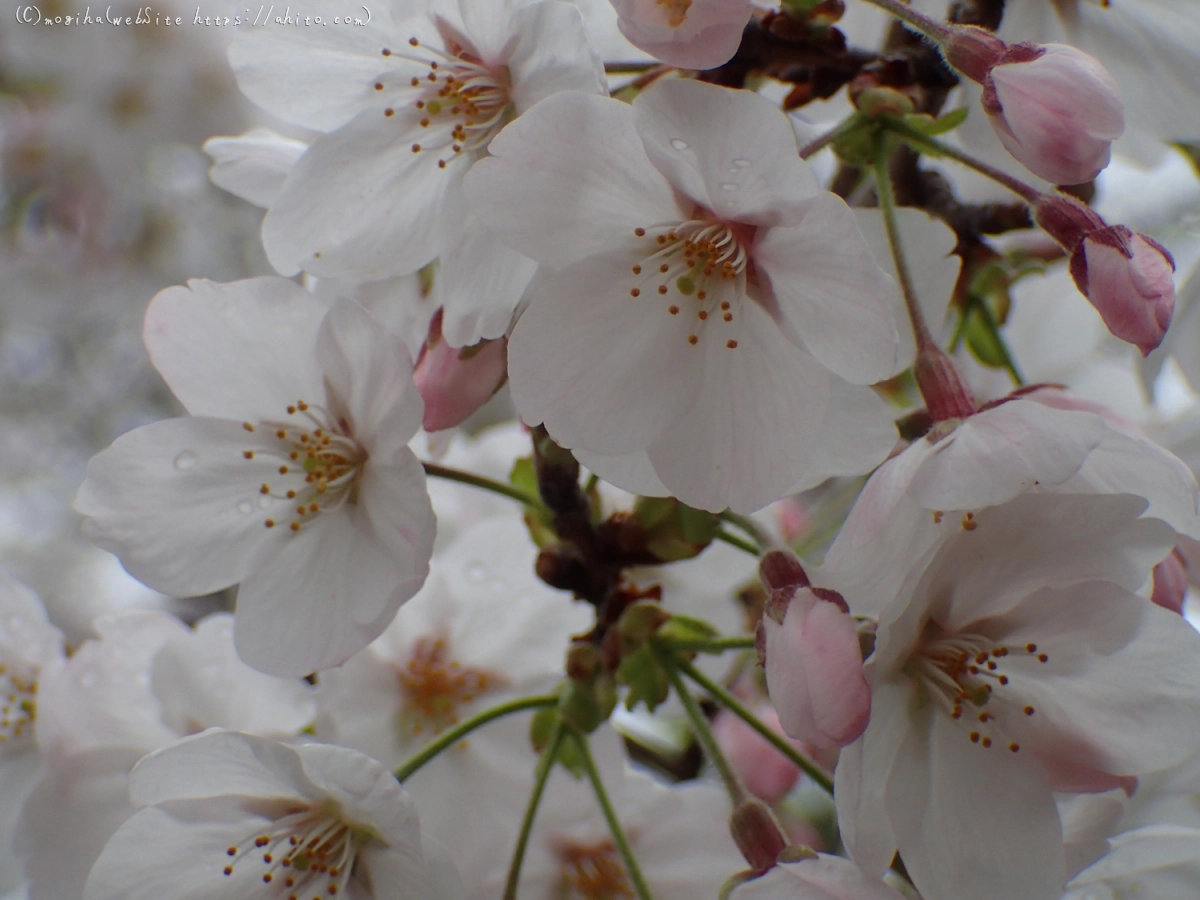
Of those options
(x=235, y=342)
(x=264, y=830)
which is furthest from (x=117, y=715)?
(x=235, y=342)

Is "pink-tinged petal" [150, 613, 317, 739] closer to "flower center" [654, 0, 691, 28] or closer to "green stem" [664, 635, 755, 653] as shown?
"green stem" [664, 635, 755, 653]

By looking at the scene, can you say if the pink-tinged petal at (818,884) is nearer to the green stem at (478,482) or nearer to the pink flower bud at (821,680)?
the pink flower bud at (821,680)

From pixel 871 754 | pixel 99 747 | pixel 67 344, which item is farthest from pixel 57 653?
pixel 67 344

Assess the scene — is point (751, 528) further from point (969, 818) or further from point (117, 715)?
point (117, 715)

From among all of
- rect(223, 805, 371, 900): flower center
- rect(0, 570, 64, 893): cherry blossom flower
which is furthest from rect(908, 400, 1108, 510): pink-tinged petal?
rect(0, 570, 64, 893): cherry blossom flower

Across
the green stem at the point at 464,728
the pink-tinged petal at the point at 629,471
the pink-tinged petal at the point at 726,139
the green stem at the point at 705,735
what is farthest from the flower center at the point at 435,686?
the pink-tinged petal at the point at 726,139

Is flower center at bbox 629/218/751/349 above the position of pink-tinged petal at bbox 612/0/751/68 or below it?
below
